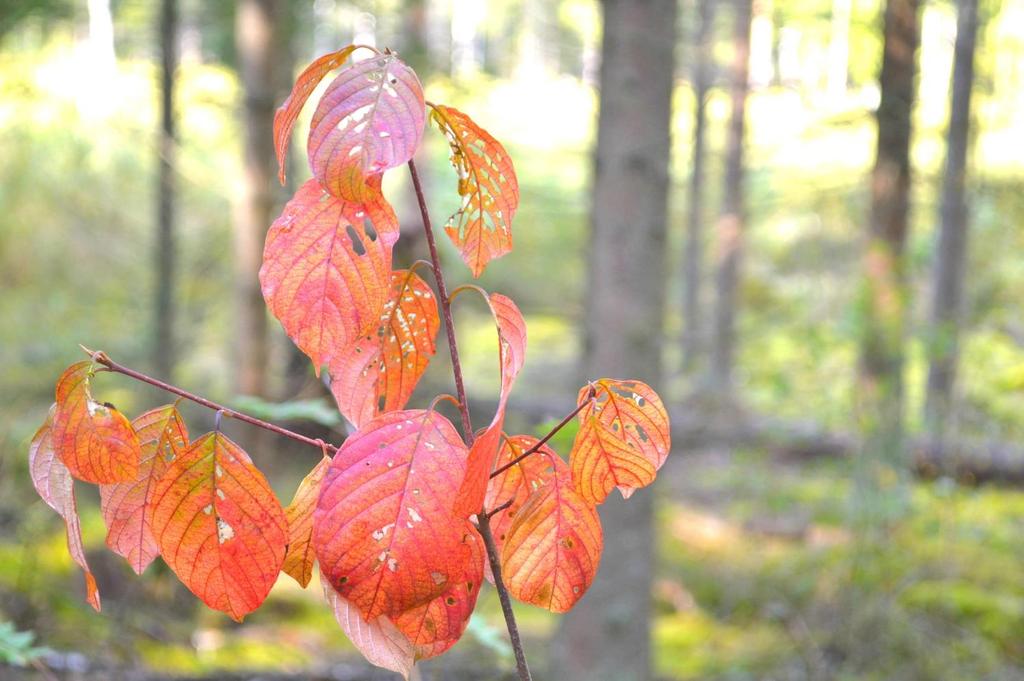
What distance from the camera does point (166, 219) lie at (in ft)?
19.1

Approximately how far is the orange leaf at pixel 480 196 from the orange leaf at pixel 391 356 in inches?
3.3

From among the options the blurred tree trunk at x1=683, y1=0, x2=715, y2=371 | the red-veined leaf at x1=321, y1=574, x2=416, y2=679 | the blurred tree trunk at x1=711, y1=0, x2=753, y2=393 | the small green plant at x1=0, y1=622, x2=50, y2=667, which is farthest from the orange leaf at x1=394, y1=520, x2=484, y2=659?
the blurred tree trunk at x1=683, y1=0, x2=715, y2=371

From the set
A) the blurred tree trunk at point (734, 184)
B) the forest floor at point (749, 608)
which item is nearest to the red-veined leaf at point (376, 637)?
the forest floor at point (749, 608)

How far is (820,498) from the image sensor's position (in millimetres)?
7137

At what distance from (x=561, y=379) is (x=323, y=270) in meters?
11.1

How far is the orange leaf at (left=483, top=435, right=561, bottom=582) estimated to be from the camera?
0.86m

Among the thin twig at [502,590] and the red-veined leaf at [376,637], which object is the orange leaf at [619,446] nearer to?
the thin twig at [502,590]

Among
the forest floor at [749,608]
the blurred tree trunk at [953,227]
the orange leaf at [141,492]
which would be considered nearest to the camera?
the orange leaf at [141,492]

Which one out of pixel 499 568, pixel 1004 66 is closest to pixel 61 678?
pixel 499 568

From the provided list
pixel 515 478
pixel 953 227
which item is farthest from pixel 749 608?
pixel 515 478

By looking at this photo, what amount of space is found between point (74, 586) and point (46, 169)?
6635 millimetres

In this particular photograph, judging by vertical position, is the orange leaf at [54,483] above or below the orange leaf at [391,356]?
below

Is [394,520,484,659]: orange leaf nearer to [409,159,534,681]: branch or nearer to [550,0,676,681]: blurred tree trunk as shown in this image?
[409,159,534,681]: branch

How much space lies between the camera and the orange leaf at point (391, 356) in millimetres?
875
